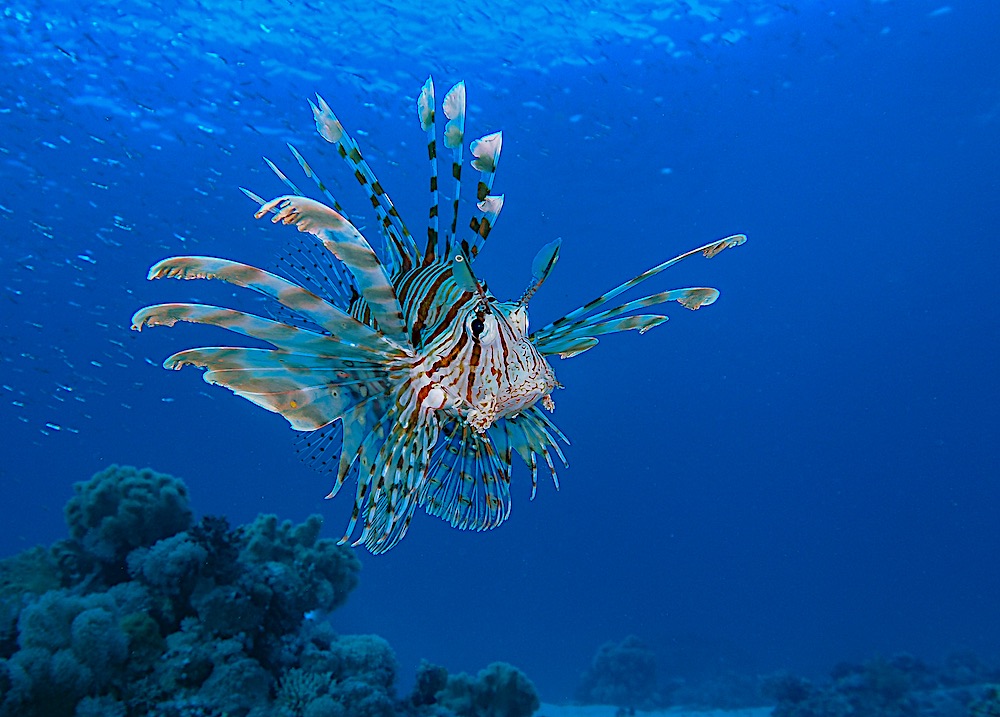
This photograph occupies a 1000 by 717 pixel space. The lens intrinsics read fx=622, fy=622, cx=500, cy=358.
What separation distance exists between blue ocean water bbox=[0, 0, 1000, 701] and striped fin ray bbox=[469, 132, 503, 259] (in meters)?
5.19

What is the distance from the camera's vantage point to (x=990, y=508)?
8156cm

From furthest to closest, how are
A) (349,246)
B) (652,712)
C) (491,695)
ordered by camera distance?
1. (652,712)
2. (491,695)
3. (349,246)

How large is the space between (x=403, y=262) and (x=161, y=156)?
2622cm

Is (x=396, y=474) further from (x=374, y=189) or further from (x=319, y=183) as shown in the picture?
(x=319, y=183)

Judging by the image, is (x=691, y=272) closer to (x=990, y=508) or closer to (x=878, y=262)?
(x=878, y=262)

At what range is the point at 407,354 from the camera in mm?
2125

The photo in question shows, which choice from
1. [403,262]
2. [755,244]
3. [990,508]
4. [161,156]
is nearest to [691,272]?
[755,244]

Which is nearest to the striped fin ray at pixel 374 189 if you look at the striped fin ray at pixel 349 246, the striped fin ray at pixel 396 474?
the striped fin ray at pixel 349 246

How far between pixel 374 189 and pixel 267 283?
0.86 meters

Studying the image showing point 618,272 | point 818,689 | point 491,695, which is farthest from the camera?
point 618,272

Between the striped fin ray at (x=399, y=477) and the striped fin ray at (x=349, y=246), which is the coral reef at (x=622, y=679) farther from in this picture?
the striped fin ray at (x=349, y=246)

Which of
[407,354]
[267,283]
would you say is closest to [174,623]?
[407,354]

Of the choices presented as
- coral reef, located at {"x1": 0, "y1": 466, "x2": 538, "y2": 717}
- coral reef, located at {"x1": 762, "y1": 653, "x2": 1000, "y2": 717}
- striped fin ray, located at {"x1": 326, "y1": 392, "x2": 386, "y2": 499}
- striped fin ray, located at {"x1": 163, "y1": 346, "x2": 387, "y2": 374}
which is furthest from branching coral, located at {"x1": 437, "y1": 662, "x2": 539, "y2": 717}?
coral reef, located at {"x1": 762, "y1": 653, "x2": 1000, "y2": 717}

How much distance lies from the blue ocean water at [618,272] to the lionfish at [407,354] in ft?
16.5
